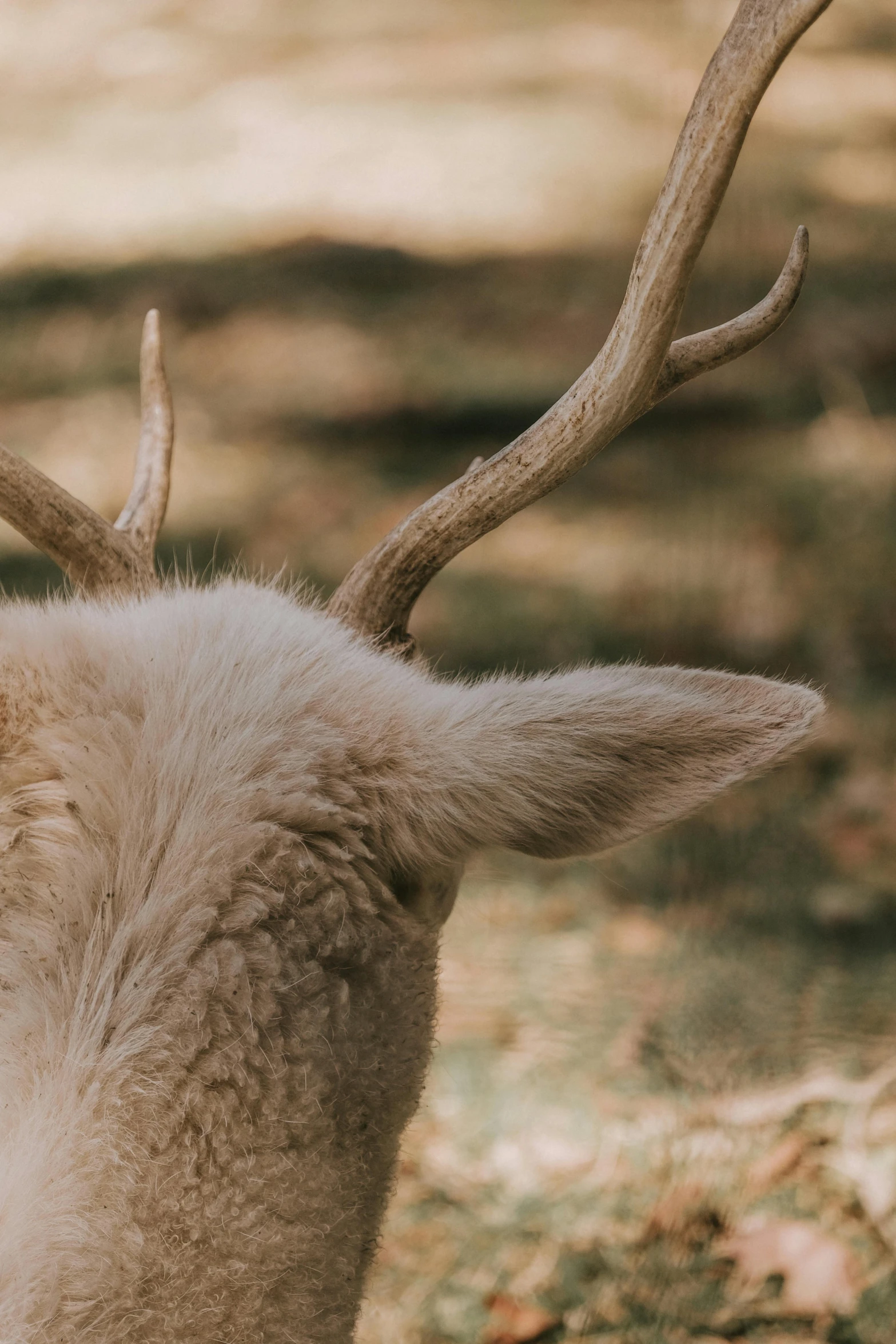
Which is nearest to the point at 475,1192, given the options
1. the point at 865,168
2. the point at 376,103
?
the point at 865,168

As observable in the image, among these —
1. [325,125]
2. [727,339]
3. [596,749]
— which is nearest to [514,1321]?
[596,749]

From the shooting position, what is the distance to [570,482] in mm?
6465

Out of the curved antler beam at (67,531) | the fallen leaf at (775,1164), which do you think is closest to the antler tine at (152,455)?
the curved antler beam at (67,531)

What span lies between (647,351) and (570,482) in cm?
468

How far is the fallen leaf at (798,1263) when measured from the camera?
2.86 meters

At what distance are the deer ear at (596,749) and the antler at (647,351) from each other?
0.29 metres

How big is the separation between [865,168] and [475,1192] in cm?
506

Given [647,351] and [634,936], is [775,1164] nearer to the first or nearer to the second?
[634,936]

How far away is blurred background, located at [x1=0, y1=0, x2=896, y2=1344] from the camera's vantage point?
3105 millimetres

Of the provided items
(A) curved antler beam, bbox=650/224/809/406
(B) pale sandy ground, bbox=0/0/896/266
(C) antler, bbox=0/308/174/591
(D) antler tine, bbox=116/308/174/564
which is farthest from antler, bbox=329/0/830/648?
(B) pale sandy ground, bbox=0/0/896/266

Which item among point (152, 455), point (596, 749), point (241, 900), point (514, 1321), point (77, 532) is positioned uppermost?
point (152, 455)

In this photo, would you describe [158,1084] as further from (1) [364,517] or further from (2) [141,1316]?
(1) [364,517]

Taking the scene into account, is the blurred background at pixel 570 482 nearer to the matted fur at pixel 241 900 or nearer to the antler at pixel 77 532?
the matted fur at pixel 241 900

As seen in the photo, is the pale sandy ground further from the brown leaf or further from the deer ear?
the deer ear
